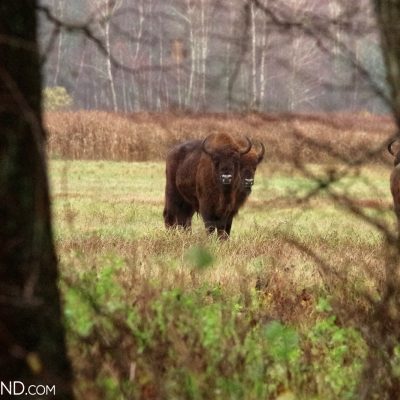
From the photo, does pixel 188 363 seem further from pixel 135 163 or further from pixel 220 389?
pixel 135 163

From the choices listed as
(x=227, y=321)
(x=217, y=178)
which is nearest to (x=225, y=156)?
(x=217, y=178)

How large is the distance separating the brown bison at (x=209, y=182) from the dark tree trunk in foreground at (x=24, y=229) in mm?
10794

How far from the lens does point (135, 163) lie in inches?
1395

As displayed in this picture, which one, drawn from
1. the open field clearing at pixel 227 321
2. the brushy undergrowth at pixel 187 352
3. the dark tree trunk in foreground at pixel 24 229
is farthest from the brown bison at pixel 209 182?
the dark tree trunk in foreground at pixel 24 229

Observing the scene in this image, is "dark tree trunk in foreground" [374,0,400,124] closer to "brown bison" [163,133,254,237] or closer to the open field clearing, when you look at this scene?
the open field clearing

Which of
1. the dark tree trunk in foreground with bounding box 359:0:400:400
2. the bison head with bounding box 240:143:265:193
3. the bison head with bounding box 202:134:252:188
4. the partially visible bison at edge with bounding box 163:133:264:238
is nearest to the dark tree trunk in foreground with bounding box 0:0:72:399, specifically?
the dark tree trunk in foreground with bounding box 359:0:400:400

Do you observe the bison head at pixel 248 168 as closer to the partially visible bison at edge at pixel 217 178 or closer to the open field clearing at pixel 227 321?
the partially visible bison at edge at pixel 217 178

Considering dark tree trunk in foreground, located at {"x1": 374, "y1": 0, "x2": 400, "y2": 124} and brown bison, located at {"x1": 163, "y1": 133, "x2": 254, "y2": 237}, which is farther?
brown bison, located at {"x1": 163, "y1": 133, "x2": 254, "y2": 237}

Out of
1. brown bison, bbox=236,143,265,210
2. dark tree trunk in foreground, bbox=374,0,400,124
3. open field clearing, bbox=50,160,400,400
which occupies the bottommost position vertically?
open field clearing, bbox=50,160,400,400

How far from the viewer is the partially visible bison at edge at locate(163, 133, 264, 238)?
1580 cm

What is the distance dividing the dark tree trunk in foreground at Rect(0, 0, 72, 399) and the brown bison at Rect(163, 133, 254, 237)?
1079cm

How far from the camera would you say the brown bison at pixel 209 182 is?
52.0ft

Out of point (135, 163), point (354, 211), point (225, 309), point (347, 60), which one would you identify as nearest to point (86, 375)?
point (354, 211)

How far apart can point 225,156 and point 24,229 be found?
38.9 ft
